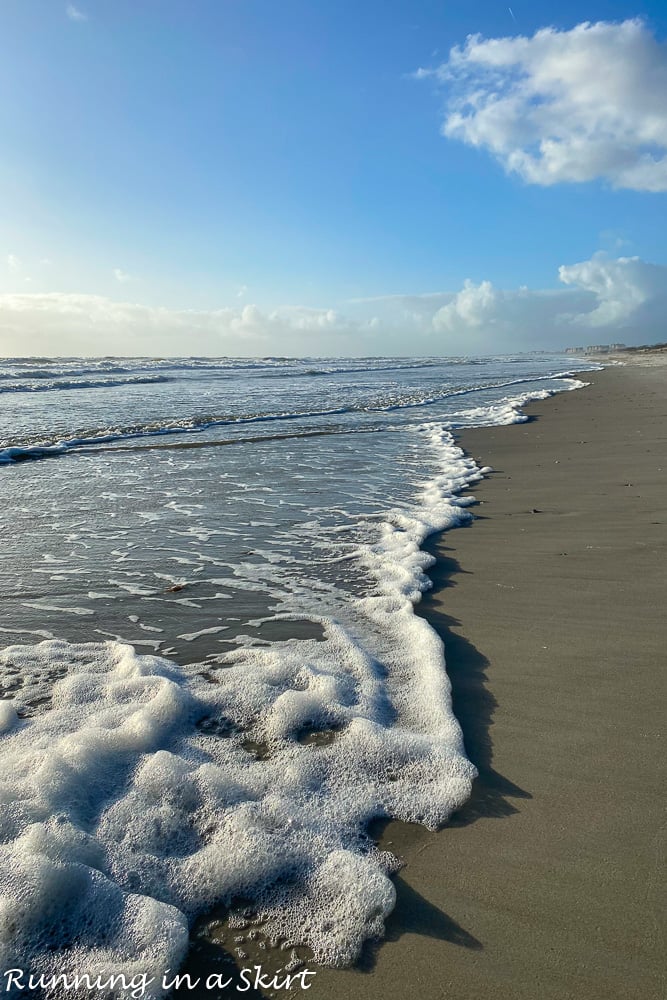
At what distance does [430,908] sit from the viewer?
1.81m

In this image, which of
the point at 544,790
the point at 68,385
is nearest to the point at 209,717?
the point at 544,790

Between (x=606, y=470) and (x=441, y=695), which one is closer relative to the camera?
(x=441, y=695)

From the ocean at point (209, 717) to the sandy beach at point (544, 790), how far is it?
5.6 inches

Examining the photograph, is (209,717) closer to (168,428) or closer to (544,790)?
(544,790)

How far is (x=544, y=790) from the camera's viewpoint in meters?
2.30

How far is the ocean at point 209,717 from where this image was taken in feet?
5.96

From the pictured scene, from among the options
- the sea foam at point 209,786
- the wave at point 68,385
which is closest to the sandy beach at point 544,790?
the sea foam at point 209,786

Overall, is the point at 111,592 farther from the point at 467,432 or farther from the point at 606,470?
the point at 467,432

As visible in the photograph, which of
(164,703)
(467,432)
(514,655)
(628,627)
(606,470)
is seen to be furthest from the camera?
(467,432)

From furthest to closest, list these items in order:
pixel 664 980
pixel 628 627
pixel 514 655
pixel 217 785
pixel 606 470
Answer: pixel 606 470 → pixel 628 627 → pixel 514 655 → pixel 217 785 → pixel 664 980

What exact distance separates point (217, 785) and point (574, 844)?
131 cm

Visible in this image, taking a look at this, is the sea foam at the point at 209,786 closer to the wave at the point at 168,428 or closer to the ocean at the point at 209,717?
the ocean at the point at 209,717

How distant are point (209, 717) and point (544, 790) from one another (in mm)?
1504

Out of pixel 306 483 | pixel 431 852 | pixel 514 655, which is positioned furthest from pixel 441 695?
pixel 306 483
